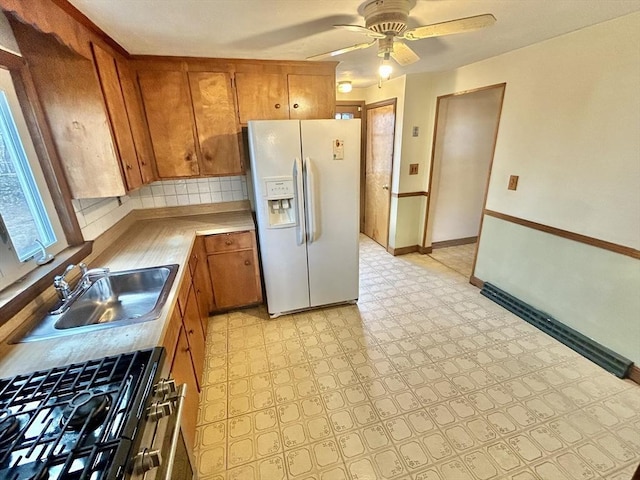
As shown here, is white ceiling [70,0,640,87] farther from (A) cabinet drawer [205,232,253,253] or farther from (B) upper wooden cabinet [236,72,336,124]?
(A) cabinet drawer [205,232,253,253]

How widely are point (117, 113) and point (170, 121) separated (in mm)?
605

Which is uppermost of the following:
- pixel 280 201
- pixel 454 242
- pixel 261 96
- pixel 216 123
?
pixel 261 96

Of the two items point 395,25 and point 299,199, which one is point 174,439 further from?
point 395,25

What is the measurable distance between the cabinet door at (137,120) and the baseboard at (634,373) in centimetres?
363

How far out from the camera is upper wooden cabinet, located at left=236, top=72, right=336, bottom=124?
2539 millimetres

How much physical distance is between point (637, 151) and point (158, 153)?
3386 millimetres

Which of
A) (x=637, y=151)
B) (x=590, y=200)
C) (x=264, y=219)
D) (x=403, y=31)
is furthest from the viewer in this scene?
(x=264, y=219)

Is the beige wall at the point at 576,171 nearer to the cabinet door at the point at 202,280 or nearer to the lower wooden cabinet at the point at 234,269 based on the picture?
the lower wooden cabinet at the point at 234,269

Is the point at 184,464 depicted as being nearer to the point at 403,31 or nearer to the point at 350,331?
the point at 350,331

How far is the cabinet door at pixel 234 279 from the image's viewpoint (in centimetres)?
256

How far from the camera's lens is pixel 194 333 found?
1906 millimetres

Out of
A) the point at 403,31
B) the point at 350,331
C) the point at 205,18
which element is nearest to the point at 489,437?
the point at 350,331

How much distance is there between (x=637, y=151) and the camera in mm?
1779

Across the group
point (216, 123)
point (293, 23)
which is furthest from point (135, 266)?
point (293, 23)
